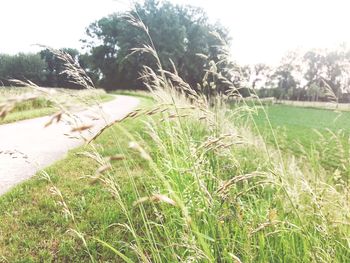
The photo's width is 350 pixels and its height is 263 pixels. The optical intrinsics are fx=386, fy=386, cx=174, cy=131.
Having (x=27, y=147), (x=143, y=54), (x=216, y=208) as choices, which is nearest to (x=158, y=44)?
(x=143, y=54)

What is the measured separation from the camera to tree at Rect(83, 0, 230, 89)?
207ft

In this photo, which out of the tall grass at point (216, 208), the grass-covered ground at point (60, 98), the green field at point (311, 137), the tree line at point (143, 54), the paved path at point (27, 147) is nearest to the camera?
the grass-covered ground at point (60, 98)

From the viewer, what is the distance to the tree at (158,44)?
63094mm

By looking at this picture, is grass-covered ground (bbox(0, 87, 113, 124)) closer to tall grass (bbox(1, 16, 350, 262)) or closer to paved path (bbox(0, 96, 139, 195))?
tall grass (bbox(1, 16, 350, 262))

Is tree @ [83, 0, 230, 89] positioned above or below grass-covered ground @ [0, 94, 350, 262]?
above

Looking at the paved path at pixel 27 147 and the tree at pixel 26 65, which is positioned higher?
the tree at pixel 26 65

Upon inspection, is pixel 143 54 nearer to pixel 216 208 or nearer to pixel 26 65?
pixel 26 65

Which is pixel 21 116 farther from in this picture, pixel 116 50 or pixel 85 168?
pixel 116 50

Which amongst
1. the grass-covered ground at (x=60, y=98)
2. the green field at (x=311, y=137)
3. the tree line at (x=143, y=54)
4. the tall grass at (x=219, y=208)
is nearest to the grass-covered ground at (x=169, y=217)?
the tall grass at (x=219, y=208)

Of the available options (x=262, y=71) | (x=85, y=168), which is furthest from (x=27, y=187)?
(x=262, y=71)

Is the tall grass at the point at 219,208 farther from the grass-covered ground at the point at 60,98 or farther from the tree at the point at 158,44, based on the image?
the tree at the point at 158,44

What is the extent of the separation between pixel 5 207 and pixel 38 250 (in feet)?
3.80

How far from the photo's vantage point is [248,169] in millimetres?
5629

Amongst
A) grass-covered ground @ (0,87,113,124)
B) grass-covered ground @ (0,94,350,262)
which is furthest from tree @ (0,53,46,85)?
grass-covered ground @ (0,87,113,124)
